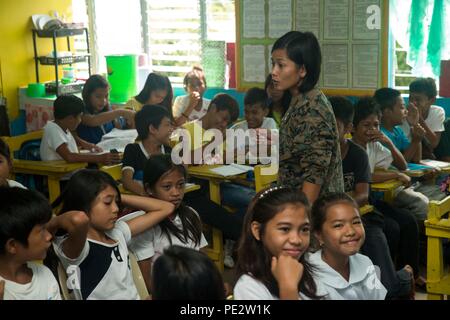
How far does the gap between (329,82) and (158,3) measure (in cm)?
182

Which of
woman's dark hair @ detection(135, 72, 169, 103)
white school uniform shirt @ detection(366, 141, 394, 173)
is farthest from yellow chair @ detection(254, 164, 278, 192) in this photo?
woman's dark hair @ detection(135, 72, 169, 103)

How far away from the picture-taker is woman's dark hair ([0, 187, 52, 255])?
2.16 metres

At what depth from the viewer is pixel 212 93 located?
5.92 m

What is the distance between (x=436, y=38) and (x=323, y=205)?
285cm

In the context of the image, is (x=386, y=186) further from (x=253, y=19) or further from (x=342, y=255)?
(x=253, y=19)

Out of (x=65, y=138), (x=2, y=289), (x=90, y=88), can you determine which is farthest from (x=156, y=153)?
(x=2, y=289)

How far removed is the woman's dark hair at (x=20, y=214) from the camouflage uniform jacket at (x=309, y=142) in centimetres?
90

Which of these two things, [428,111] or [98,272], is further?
[428,111]

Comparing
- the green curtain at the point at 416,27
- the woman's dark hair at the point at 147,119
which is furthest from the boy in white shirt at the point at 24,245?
the green curtain at the point at 416,27

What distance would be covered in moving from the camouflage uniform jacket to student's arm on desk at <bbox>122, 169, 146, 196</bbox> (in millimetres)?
1168

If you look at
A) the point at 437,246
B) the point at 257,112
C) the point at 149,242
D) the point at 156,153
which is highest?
the point at 257,112

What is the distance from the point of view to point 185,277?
161 cm

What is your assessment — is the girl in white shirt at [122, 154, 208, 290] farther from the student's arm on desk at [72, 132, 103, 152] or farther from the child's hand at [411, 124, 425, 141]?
the child's hand at [411, 124, 425, 141]

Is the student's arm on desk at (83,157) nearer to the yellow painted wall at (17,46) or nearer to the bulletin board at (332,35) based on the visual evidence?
the bulletin board at (332,35)
